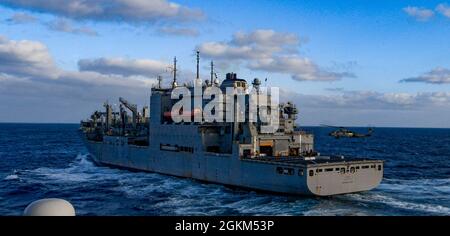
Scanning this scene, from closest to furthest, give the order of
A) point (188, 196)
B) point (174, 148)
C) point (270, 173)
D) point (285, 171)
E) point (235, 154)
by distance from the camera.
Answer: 1. point (285, 171)
2. point (270, 173)
3. point (188, 196)
4. point (235, 154)
5. point (174, 148)

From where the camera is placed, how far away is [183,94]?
51.0m

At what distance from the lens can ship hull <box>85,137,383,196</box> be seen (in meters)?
32.6

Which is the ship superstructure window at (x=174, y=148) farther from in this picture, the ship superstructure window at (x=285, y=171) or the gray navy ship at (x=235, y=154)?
the ship superstructure window at (x=285, y=171)

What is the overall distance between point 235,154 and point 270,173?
454cm

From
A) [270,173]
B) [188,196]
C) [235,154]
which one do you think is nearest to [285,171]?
[270,173]

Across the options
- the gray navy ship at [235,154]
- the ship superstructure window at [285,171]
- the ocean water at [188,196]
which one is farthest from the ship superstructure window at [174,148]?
the ship superstructure window at [285,171]

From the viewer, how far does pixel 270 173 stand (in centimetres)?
3488

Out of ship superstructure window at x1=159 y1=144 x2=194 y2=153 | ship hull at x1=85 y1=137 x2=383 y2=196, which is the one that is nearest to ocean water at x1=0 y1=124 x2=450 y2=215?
ship hull at x1=85 y1=137 x2=383 y2=196

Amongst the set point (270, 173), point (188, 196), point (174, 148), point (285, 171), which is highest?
point (174, 148)

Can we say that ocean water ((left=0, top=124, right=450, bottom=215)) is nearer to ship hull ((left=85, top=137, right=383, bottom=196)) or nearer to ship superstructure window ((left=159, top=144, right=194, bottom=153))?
ship hull ((left=85, top=137, right=383, bottom=196))

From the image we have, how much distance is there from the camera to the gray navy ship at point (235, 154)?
33531mm

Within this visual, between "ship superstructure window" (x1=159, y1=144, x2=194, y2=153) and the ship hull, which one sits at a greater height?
"ship superstructure window" (x1=159, y1=144, x2=194, y2=153)

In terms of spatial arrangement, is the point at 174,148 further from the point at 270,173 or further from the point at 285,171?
the point at 285,171
